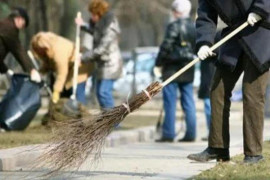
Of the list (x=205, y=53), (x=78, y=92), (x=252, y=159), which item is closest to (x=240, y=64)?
(x=205, y=53)

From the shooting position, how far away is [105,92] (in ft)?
45.7

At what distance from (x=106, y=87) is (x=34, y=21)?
15.9 m

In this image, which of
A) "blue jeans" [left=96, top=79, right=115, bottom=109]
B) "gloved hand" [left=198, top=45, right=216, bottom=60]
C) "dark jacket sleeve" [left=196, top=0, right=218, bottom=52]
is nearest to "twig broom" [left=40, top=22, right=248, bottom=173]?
"gloved hand" [left=198, top=45, right=216, bottom=60]

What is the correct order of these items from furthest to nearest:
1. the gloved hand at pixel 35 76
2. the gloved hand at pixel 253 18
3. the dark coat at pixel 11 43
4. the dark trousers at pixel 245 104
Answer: the gloved hand at pixel 35 76 < the dark coat at pixel 11 43 < the dark trousers at pixel 245 104 < the gloved hand at pixel 253 18

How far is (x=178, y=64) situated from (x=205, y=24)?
461 centimetres

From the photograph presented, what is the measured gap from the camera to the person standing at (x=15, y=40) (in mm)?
12398

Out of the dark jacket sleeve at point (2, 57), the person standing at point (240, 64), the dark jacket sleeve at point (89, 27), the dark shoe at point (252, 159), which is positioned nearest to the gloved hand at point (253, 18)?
the person standing at point (240, 64)

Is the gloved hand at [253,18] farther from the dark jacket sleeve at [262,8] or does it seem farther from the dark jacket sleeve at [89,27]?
the dark jacket sleeve at [89,27]

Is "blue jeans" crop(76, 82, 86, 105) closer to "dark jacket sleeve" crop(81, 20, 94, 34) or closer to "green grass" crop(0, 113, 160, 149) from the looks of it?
"green grass" crop(0, 113, 160, 149)

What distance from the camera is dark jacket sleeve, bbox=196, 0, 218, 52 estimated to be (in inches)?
323

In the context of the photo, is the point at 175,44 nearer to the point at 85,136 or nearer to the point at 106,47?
the point at 106,47

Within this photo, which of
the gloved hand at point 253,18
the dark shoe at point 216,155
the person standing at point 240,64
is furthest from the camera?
the dark shoe at point 216,155

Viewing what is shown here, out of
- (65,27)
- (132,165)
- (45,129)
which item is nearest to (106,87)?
(45,129)

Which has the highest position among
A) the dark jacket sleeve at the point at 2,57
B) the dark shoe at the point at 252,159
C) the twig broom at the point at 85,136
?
the dark jacket sleeve at the point at 2,57
